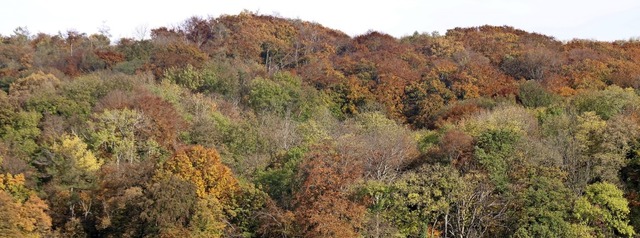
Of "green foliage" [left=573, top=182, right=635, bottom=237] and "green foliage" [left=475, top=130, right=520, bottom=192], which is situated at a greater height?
"green foliage" [left=475, top=130, right=520, bottom=192]

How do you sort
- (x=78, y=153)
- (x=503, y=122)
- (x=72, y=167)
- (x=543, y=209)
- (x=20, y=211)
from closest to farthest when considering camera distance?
(x=543, y=209), (x=20, y=211), (x=72, y=167), (x=78, y=153), (x=503, y=122)

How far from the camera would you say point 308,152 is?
4012 cm

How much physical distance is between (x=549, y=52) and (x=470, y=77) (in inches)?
501

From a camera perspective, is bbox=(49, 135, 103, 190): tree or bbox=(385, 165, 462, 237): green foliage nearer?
bbox=(385, 165, 462, 237): green foliage

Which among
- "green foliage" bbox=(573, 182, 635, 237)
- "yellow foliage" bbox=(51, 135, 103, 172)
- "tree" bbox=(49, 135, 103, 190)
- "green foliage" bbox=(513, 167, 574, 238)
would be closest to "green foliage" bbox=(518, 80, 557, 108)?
"green foliage" bbox=(573, 182, 635, 237)

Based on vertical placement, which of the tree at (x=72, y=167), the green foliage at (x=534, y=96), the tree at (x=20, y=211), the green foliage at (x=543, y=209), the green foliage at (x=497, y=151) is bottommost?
the tree at (x=20, y=211)

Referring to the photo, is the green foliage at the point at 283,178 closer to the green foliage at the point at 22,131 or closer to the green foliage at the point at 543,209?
the green foliage at the point at 543,209

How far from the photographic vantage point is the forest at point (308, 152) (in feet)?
119

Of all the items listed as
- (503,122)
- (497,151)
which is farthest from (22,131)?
(503,122)

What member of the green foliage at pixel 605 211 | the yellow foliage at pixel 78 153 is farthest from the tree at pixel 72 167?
the green foliage at pixel 605 211

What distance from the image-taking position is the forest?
36188 millimetres

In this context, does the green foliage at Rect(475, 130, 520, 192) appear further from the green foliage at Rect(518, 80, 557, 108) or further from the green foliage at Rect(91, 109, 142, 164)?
the green foliage at Rect(518, 80, 557, 108)

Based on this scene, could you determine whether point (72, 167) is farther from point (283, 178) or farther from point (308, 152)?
point (308, 152)

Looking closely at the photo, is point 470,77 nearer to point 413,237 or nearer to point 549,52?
point 549,52
